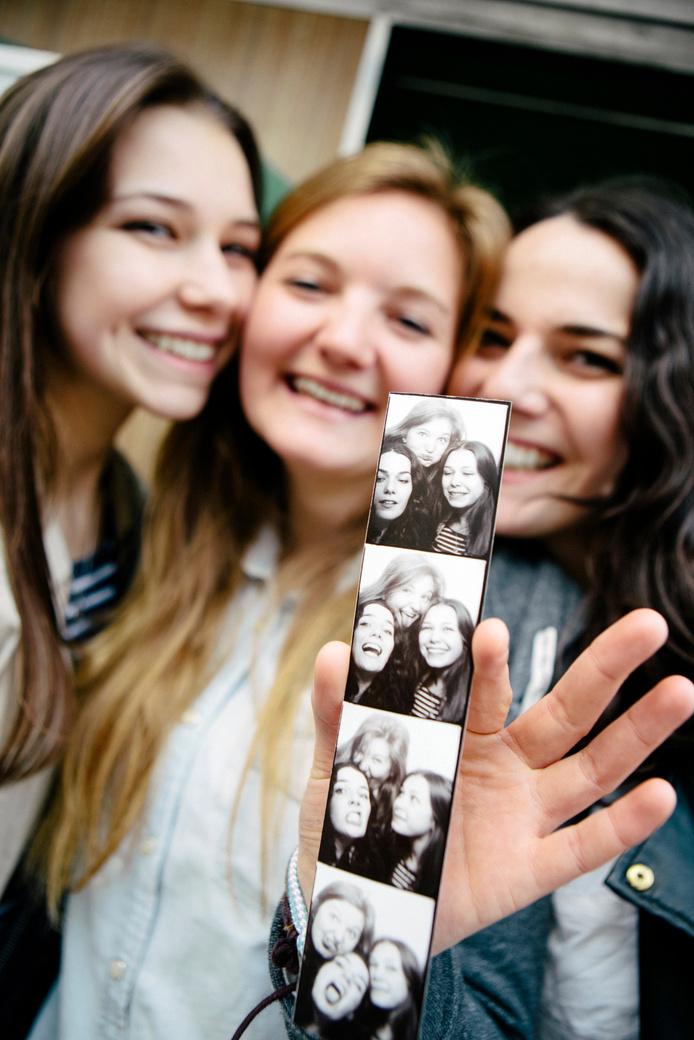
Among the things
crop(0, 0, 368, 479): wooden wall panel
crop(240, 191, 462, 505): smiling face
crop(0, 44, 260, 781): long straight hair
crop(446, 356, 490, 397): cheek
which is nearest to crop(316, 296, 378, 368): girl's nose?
crop(240, 191, 462, 505): smiling face

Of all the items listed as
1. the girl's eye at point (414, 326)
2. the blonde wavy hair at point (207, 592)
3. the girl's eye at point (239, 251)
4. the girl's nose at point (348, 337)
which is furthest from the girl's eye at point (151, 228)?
the girl's eye at point (414, 326)

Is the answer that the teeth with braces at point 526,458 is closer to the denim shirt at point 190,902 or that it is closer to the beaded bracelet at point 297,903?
the denim shirt at point 190,902

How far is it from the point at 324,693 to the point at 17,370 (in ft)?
2.85

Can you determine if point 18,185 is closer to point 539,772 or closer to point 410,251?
point 410,251

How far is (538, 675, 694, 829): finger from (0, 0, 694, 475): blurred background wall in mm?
1718

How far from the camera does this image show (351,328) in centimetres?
106

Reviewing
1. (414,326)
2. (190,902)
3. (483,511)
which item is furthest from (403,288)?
(190,902)

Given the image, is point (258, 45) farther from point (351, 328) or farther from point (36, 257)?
point (351, 328)

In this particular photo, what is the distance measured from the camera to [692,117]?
75.7 inches

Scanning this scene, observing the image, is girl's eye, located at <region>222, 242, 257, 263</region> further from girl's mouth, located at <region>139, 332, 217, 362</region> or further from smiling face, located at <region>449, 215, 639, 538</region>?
smiling face, located at <region>449, 215, 639, 538</region>

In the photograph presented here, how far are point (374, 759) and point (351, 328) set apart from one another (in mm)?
772

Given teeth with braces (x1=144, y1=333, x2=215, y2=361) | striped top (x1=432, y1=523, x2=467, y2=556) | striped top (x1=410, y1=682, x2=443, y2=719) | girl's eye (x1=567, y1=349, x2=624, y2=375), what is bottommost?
striped top (x1=410, y1=682, x2=443, y2=719)

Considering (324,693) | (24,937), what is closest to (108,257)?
(324,693)

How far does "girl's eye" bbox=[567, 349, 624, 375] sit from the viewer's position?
41.4 inches
